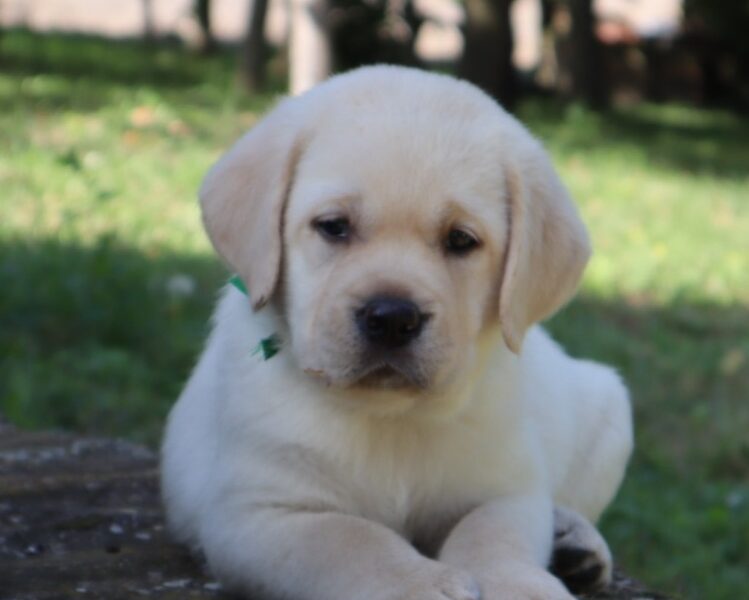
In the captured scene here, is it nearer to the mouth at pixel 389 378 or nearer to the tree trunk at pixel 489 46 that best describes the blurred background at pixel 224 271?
the tree trunk at pixel 489 46

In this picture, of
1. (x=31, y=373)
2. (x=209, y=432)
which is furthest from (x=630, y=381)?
(x=209, y=432)

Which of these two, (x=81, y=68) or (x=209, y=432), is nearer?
(x=209, y=432)

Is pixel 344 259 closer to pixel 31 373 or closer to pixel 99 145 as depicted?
pixel 31 373

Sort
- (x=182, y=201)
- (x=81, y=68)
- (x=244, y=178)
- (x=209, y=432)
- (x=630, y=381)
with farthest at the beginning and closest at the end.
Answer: (x=81, y=68)
(x=182, y=201)
(x=630, y=381)
(x=209, y=432)
(x=244, y=178)

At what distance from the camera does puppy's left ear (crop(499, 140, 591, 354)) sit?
10.2ft

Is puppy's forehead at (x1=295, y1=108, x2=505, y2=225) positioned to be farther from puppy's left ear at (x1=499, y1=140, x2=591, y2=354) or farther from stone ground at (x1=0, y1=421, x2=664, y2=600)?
stone ground at (x1=0, y1=421, x2=664, y2=600)

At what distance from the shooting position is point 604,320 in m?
7.56

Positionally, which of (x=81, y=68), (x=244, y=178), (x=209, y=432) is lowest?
(x=81, y=68)

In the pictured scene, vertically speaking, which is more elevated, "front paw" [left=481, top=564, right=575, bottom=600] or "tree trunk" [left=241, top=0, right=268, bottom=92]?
"front paw" [left=481, top=564, right=575, bottom=600]

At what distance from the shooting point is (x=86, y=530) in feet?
11.8

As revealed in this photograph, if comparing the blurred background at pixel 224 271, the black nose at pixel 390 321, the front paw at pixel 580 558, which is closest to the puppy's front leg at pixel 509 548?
the front paw at pixel 580 558

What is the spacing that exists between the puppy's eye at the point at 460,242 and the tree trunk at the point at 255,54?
12905 millimetres

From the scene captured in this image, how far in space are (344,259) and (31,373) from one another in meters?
2.94

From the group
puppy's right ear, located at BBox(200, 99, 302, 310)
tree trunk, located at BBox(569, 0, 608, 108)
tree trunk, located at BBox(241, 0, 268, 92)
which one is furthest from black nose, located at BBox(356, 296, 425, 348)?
tree trunk, located at BBox(569, 0, 608, 108)
